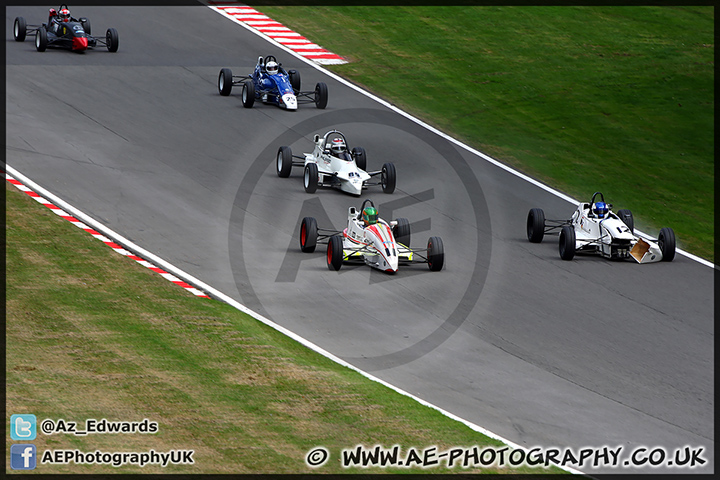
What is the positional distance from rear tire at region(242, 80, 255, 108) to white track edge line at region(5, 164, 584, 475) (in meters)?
8.87

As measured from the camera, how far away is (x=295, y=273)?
21312 mm

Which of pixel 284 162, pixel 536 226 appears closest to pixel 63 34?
pixel 284 162

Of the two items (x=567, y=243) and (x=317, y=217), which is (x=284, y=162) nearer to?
(x=317, y=217)

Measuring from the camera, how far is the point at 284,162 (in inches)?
1080

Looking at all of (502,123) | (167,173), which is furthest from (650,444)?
(502,123)

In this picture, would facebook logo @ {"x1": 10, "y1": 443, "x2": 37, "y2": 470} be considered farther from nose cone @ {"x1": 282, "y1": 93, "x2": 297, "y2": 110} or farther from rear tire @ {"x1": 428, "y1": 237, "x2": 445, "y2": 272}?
nose cone @ {"x1": 282, "y1": 93, "x2": 297, "y2": 110}

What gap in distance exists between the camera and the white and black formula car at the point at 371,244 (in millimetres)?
21516

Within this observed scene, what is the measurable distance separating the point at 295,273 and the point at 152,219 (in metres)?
4.46

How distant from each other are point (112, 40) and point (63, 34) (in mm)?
1672

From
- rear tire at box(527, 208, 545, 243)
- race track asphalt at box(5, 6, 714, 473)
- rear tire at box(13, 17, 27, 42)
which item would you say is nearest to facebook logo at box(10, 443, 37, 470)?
race track asphalt at box(5, 6, 714, 473)

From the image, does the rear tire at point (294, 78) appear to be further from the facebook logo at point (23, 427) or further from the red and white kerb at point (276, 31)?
the facebook logo at point (23, 427)

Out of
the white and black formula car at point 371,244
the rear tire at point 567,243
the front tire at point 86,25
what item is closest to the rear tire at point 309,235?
the white and black formula car at point 371,244

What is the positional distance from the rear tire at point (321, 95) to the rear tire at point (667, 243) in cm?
1281

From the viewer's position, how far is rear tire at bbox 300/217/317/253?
2225 centimetres
